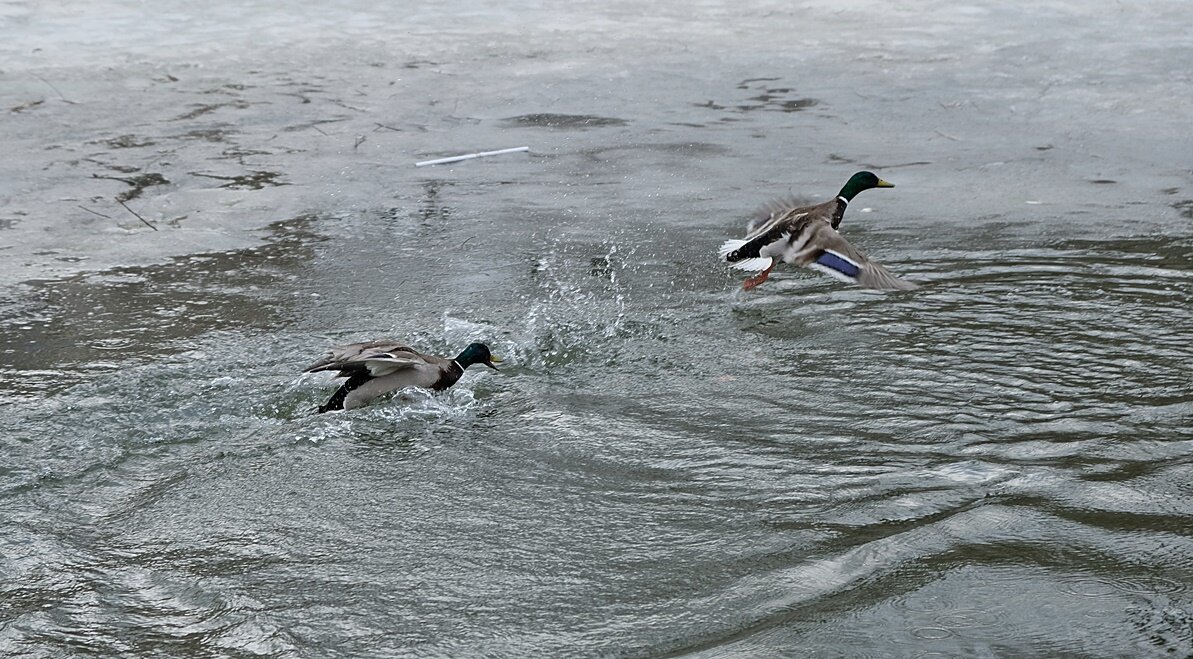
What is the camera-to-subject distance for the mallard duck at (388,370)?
5219 mm

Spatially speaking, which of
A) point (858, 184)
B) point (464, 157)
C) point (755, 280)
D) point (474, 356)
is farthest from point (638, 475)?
point (464, 157)

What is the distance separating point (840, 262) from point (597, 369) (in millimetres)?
1300

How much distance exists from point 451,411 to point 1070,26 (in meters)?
9.86

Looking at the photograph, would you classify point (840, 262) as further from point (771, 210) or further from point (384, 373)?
point (384, 373)

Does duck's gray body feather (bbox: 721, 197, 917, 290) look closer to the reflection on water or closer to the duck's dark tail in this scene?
the reflection on water

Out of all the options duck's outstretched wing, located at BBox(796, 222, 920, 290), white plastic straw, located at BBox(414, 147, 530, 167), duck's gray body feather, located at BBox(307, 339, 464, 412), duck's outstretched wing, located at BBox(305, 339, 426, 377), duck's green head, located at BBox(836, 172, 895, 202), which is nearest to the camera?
duck's outstretched wing, located at BBox(305, 339, 426, 377)

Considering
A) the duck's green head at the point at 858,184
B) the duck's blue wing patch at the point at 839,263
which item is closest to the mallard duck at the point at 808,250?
the duck's blue wing patch at the point at 839,263

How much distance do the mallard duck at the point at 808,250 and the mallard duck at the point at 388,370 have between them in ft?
5.38

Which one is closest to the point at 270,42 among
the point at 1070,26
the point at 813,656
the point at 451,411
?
the point at 1070,26

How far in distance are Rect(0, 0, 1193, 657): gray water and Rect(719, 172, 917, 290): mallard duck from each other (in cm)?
21

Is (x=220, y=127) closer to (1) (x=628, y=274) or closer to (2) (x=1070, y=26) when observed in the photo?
(1) (x=628, y=274)

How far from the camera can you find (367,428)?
5.25 meters

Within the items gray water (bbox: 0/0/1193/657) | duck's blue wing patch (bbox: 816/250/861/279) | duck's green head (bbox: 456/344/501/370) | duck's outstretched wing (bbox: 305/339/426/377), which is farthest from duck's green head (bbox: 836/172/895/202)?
duck's outstretched wing (bbox: 305/339/426/377)

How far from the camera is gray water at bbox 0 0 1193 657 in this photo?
3.81 m
